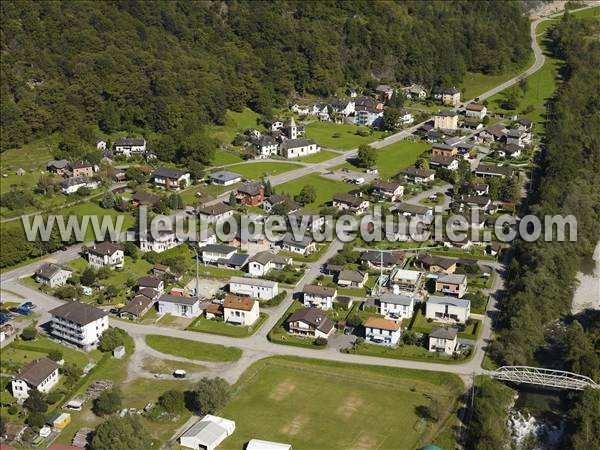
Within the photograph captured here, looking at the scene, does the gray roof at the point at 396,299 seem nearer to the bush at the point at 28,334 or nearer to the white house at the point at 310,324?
the white house at the point at 310,324

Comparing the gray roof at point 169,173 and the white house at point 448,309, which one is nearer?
the white house at point 448,309

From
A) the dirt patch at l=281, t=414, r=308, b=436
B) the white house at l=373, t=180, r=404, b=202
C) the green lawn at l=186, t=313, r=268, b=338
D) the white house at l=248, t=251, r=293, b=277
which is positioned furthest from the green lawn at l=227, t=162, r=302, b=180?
the dirt patch at l=281, t=414, r=308, b=436

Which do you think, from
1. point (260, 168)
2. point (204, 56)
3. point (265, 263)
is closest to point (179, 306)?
point (265, 263)

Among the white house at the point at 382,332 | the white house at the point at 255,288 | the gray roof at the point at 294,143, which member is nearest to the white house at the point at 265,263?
the white house at the point at 255,288

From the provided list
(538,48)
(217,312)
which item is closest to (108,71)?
(217,312)

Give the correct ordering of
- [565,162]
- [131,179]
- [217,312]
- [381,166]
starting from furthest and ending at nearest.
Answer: [381,166]
[131,179]
[565,162]
[217,312]

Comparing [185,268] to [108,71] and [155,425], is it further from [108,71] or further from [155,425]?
[108,71]

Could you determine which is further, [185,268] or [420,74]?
[420,74]
